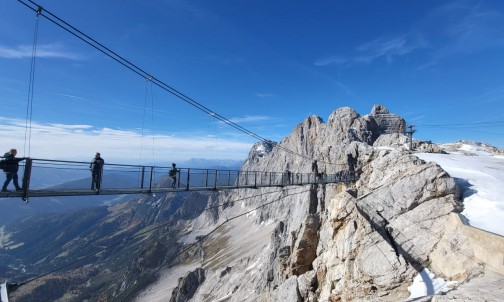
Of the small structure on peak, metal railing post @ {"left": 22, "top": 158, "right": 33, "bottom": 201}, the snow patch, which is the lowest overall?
the snow patch

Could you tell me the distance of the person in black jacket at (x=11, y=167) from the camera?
1062cm

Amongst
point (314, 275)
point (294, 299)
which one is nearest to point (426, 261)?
point (314, 275)

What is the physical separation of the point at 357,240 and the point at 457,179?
30.1ft

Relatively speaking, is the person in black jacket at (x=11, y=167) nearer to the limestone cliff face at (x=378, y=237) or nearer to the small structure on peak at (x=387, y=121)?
the limestone cliff face at (x=378, y=237)

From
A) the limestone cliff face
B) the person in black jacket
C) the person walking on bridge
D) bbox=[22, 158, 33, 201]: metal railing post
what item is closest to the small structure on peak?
the limestone cliff face

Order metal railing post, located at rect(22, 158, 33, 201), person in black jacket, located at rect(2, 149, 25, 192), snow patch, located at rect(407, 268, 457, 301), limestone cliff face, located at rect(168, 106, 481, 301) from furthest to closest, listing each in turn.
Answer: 1. limestone cliff face, located at rect(168, 106, 481, 301)
2. snow patch, located at rect(407, 268, 457, 301)
3. metal railing post, located at rect(22, 158, 33, 201)
4. person in black jacket, located at rect(2, 149, 25, 192)

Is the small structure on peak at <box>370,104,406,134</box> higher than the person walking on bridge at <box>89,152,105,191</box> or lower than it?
higher

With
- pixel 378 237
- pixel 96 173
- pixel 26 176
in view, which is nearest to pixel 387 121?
pixel 378 237

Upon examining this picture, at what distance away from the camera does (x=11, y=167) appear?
10.7 m

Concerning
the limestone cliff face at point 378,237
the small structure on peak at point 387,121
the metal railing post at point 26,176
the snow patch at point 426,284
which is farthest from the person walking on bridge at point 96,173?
the small structure on peak at point 387,121

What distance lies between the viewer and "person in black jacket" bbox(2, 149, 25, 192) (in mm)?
10620

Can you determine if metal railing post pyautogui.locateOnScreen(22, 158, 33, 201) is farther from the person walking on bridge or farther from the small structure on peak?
the small structure on peak

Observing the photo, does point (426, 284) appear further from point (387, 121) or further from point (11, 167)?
point (387, 121)

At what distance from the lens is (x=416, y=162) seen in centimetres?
2706
